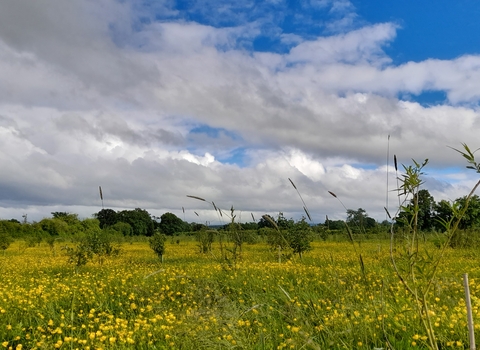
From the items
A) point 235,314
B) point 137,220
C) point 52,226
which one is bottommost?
point 235,314

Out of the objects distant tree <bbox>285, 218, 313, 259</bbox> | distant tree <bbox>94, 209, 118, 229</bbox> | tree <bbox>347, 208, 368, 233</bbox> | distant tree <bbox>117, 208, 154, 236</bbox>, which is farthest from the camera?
distant tree <bbox>117, 208, 154, 236</bbox>

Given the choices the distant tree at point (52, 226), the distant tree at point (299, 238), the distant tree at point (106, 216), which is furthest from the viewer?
the distant tree at point (52, 226)

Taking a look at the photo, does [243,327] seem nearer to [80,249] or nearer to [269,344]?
[269,344]

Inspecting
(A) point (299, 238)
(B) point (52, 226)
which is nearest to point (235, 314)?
(A) point (299, 238)

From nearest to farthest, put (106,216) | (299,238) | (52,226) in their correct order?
(106,216) < (299,238) < (52,226)

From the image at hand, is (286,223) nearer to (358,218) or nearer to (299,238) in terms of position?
(299,238)

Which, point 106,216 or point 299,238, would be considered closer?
point 106,216

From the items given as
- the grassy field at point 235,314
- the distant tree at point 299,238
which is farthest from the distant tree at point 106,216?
the distant tree at point 299,238

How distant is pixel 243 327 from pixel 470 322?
3598 millimetres

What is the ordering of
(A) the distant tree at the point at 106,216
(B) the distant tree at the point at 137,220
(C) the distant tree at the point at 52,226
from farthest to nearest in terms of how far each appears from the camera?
(B) the distant tree at the point at 137,220, (C) the distant tree at the point at 52,226, (A) the distant tree at the point at 106,216

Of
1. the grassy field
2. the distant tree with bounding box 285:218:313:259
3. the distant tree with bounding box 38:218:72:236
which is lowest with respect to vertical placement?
the grassy field

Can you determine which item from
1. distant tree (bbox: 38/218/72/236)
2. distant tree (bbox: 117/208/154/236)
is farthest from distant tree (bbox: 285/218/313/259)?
distant tree (bbox: 117/208/154/236)

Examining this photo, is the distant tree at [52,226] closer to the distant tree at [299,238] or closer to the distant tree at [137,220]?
the distant tree at [137,220]

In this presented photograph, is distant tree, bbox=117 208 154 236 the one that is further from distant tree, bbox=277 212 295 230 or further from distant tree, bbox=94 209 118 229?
distant tree, bbox=277 212 295 230
